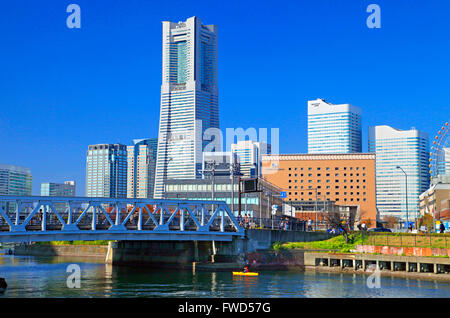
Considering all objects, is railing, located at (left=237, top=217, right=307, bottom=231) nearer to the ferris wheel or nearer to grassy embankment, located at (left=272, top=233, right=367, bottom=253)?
grassy embankment, located at (left=272, top=233, right=367, bottom=253)

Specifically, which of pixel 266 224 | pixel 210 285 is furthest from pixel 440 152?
pixel 210 285

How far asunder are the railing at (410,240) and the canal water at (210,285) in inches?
348

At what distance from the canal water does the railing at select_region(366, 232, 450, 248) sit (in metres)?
8.85

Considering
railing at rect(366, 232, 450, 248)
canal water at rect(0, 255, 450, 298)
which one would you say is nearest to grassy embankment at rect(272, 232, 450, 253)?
railing at rect(366, 232, 450, 248)

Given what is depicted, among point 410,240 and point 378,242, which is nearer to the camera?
point 410,240

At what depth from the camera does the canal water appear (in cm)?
4807

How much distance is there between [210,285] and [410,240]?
92.3 feet

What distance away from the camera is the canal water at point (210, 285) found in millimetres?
48072

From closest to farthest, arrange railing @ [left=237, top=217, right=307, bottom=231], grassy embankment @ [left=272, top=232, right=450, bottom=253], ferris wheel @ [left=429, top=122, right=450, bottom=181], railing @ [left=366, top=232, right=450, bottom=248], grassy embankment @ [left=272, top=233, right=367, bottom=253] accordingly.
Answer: railing @ [left=366, top=232, right=450, bottom=248] < grassy embankment @ [left=272, top=232, right=450, bottom=253] < grassy embankment @ [left=272, top=233, right=367, bottom=253] < railing @ [left=237, top=217, right=307, bottom=231] < ferris wheel @ [left=429, top=122, right=450, bottom=181]

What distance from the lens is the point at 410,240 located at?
6862 centimetres

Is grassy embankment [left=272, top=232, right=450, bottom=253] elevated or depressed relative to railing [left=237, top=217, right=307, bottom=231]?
depressed

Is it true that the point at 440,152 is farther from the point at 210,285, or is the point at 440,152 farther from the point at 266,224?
the point at 210,285
